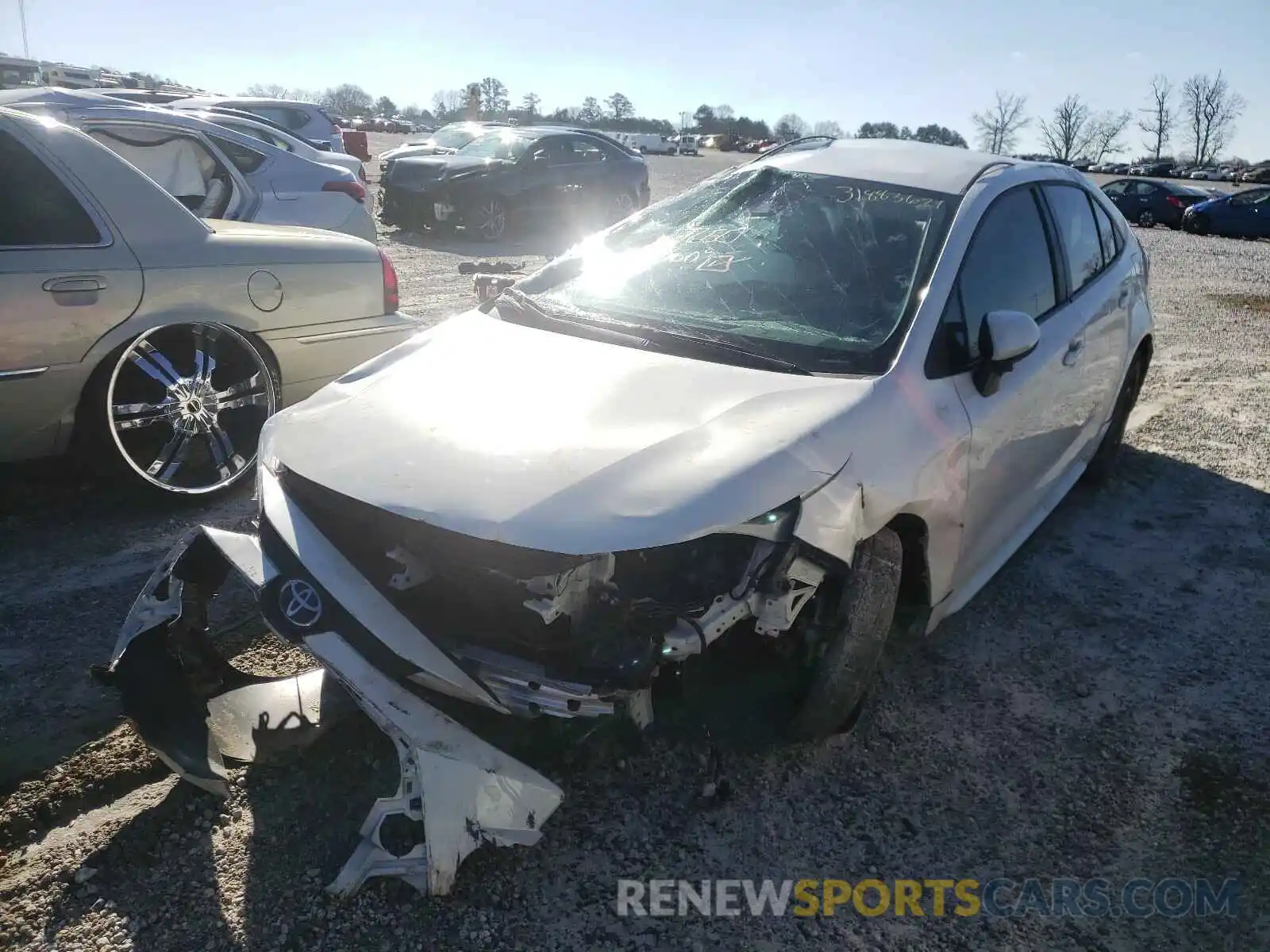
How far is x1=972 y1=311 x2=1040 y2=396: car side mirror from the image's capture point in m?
2.77

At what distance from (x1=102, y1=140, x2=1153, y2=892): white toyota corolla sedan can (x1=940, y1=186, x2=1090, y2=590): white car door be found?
0.02 m

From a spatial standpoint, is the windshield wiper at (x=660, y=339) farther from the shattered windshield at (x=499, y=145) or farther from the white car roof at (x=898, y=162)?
the shattered windshield at (x=499, y=145)

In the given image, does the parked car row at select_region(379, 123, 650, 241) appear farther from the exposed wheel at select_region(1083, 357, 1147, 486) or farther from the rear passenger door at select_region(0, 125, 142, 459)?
the exposed wheel at select_region(1083, 357, 1147, 486)

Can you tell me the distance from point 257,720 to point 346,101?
112892 millimetres

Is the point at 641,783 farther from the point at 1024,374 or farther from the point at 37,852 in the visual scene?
the point at 1024,374

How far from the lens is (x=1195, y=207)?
819 inches

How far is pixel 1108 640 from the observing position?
3.40 metres

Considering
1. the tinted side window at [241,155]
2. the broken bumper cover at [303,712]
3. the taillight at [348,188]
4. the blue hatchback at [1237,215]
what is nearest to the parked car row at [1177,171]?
the blue hatchback at [1237,215]

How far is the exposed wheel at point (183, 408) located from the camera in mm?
3818

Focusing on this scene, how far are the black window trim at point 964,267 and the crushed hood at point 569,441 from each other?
12.4 inches

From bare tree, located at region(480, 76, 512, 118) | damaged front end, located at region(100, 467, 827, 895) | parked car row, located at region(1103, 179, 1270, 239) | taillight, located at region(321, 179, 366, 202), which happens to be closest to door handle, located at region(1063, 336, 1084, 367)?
damaged front end, located at region(100, 467, 827, 895)

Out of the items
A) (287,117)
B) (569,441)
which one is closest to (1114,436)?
(569,441)

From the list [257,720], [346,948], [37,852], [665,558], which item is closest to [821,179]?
[665,558]

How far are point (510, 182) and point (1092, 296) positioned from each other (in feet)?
32.2
